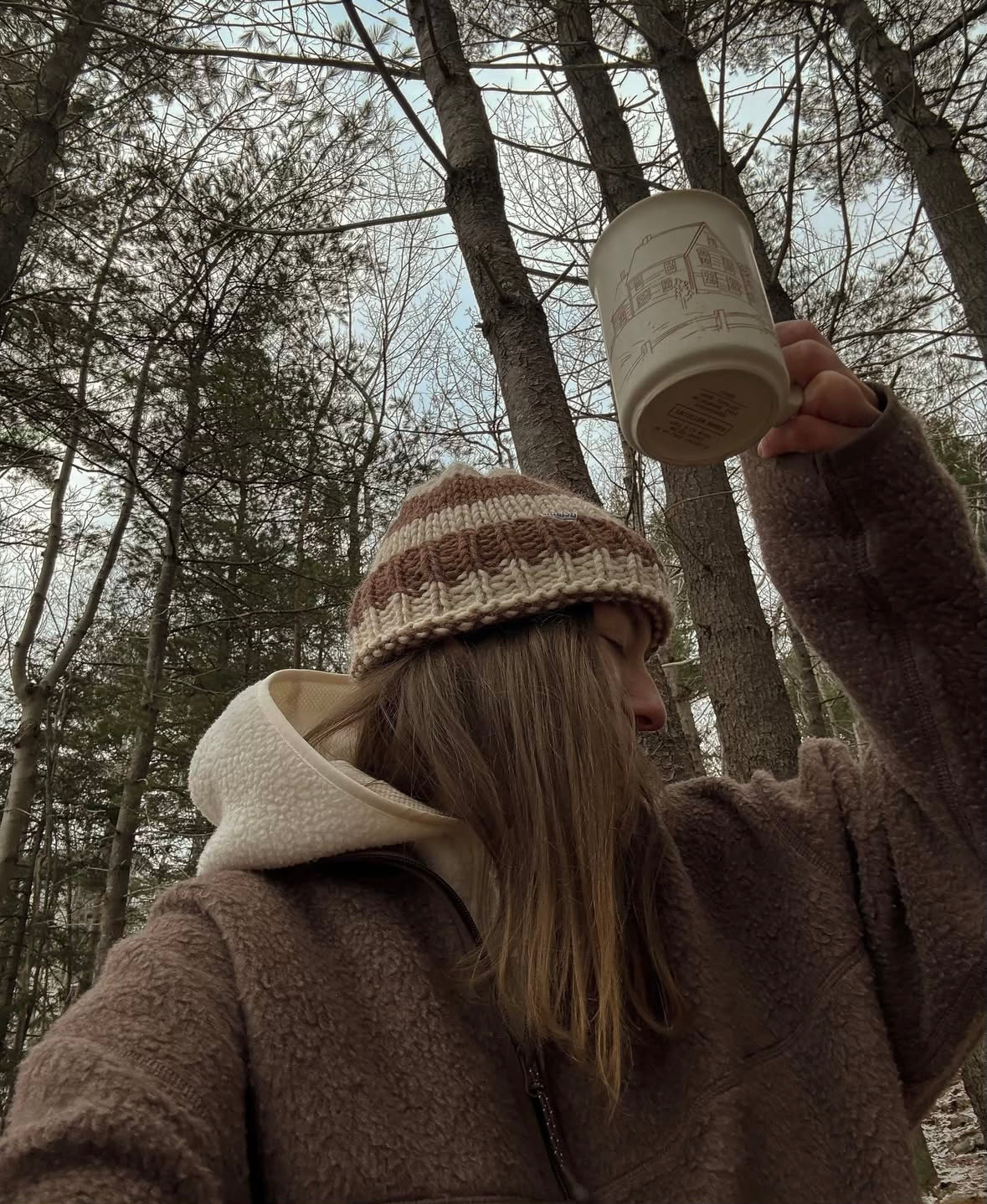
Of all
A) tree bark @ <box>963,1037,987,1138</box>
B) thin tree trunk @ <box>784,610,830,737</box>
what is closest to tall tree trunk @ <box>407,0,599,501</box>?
tree bark @ <box>963,1037,987,1138</box>

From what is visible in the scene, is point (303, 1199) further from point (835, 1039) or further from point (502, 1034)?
point (835, 1039)

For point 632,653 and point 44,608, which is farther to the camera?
point 44,608

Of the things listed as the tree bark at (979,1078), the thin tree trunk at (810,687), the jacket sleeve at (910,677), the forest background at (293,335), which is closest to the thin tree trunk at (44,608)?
the forest background at (293,335)

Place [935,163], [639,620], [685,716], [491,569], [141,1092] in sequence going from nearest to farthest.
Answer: [141,1092] → [491,569] → [639,620] → [935,163] → [685,716]

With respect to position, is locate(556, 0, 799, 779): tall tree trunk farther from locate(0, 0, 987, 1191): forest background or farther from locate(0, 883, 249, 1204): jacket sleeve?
locate(0, 883, 249, 1204): jacket sleeve

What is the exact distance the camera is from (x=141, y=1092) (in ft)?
2.31

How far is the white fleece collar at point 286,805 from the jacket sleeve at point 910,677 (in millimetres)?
663

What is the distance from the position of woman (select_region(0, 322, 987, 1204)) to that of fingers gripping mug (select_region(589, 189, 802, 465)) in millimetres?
137

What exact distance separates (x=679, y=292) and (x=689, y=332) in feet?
0.26

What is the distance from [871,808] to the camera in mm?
1188

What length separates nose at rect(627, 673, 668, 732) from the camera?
124cm

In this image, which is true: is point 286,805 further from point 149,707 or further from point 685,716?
point 685,716

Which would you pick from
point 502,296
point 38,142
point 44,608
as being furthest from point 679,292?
point 44,608

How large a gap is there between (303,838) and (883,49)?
4618 millimetres
